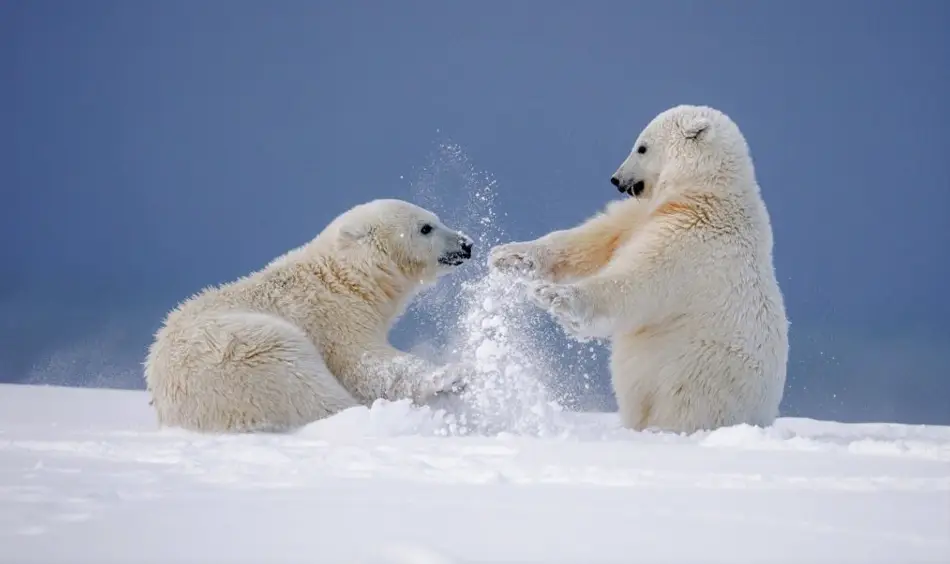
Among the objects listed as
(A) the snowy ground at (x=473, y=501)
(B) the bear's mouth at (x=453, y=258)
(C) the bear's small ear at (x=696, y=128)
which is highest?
(C) the bear's small ear at (x=696, y=128)

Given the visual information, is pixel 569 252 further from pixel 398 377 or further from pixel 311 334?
pixel 311 334

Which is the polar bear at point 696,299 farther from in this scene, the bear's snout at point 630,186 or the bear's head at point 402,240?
the bear's head at point 402,240

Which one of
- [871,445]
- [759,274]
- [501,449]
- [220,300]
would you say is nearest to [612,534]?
[501,449]

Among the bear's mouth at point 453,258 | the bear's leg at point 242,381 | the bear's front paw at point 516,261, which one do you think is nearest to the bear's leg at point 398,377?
the bear's leg at point 242,381

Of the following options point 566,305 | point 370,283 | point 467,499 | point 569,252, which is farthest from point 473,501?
point 370,283

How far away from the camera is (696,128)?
5.83m

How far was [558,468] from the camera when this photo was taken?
11.1 feet

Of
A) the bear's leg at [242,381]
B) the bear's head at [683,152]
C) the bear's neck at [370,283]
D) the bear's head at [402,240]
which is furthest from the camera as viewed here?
the bear's head at [402,240]

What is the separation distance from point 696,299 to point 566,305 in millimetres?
893

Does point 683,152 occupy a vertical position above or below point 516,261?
above

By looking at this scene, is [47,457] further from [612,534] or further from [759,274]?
[759,274]

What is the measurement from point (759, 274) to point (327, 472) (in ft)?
10.2

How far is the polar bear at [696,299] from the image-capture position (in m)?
5.20

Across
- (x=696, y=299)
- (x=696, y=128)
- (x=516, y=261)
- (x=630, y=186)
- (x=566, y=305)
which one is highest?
(x=696, y=128)
